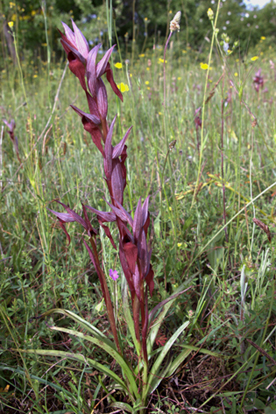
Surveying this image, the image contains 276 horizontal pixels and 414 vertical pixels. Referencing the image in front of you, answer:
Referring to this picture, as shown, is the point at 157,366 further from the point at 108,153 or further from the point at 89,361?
the point at 108,153

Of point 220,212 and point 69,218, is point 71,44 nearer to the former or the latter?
point 69,218

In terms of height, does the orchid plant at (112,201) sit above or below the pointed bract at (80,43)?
below

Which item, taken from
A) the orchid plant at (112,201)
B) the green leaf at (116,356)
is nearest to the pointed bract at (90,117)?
the orchid plant at (112,201)

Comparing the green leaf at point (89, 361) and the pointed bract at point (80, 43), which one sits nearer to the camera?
the pointed bract at point (80, 43)

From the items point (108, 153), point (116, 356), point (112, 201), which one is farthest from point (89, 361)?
point (108, 153)

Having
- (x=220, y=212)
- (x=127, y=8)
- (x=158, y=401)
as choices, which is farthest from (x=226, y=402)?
(x=127, y=8)

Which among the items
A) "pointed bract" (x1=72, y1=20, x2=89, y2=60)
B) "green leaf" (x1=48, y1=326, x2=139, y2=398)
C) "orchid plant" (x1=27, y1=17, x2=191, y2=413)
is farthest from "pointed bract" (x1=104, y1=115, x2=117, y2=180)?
"green leaf" (x1=48, y1=326, x2=139, y2=398)

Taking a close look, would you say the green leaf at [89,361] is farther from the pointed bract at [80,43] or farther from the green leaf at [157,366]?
the pointed bract at [80,43]

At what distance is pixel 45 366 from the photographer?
2.94 ft

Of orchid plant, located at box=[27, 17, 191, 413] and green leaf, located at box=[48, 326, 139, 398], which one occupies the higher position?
orchid plant, located at box=[27, 17, 191, 413]

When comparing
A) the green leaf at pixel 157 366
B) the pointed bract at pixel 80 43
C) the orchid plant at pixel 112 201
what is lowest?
the green leaf at pixel 157 366

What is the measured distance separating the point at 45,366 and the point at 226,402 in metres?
0.57

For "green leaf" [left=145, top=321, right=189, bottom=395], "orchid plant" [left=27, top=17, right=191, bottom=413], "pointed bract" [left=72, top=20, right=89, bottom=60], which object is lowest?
"green leaf" [left=145, top=321, right=189, bottom=395]

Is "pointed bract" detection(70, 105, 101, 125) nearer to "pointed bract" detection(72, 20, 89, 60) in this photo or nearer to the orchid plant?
the orchid plant
